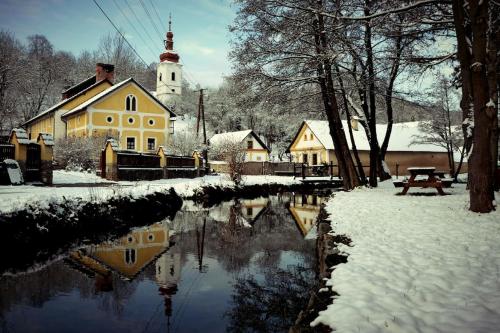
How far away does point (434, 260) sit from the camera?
4.82 meters

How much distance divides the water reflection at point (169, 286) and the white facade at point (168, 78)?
5797 cm

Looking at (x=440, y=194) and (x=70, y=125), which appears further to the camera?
(x=70, y=125)

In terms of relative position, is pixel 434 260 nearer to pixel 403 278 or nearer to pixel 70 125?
pixel 403 278

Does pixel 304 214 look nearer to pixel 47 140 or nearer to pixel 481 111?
pixel 481 111

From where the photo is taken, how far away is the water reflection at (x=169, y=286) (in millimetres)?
4734

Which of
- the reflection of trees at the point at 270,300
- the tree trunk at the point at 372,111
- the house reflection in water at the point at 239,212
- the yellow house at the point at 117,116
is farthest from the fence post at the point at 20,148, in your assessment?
the yellow house at the point at 117,116

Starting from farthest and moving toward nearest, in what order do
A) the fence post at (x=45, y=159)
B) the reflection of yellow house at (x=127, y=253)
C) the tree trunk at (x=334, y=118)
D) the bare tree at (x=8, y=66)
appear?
1. the bare tree at (x=8, y=66)
2. the fence post at (x=45, y=159)
3. the tree trunk at (x=334, y=118)
4. the reflection of yellow house at (x=127, y=253)

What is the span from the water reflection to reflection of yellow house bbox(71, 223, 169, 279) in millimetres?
18

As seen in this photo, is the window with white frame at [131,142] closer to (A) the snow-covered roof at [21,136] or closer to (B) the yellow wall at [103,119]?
(B) the yellow wall at [103,119]

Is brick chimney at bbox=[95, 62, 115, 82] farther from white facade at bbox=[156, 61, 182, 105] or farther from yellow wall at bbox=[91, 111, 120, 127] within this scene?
white facade at bbox=[156, 61, 182, 105]

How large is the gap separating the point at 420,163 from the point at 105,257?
4294 cm

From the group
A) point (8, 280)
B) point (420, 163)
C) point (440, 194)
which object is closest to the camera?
point (8, 280)

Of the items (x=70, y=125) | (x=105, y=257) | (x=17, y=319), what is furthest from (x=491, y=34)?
(x=70, y=125)

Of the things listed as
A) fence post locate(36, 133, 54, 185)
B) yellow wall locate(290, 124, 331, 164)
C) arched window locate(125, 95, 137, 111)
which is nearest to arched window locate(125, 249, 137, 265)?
fence post locate(36, 133, 54, 185)
